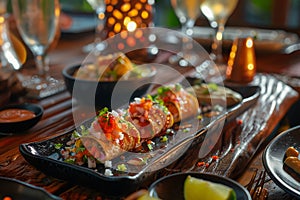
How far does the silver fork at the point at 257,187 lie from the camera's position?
1206 millimetres

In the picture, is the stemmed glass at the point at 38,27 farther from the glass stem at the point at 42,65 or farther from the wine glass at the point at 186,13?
the wine glass at the point at 186,13

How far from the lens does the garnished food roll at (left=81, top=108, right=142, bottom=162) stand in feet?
4.08

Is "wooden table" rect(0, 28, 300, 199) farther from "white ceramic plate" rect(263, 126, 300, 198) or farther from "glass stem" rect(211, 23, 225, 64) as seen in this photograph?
"glass stem" rect(211, 23, 225, 64)

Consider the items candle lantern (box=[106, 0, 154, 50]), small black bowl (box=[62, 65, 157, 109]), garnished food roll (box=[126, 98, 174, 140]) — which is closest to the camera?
garnished food roll (box=[126, 98, 174, 140])

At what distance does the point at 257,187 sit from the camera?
4.09 feet

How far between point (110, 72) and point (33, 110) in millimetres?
332

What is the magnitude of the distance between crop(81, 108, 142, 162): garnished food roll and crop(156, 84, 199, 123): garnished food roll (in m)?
0.27

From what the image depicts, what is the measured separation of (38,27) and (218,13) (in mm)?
897

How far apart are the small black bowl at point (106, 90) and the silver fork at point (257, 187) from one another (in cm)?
56

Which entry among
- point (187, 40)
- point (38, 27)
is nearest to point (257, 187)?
point (38, 27)

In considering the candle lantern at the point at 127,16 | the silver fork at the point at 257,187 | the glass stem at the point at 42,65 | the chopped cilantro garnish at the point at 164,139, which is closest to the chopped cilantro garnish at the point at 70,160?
the chopped cilantro garnish at the point at 164,139

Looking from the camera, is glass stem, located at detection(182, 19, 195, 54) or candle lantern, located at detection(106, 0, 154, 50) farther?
glass stem, located at detection(182, 19, 195, 54)

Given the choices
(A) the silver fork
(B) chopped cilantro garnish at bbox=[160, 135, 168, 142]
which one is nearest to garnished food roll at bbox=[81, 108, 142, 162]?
(B) chopped cilantro garnish at bbox=[160, 135, 168, 142]

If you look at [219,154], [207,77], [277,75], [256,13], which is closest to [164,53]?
[207,77]
